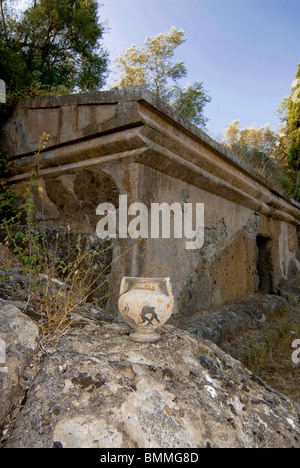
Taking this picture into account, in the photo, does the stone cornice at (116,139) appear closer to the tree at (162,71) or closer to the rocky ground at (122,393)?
the rocky ground at (122,393)

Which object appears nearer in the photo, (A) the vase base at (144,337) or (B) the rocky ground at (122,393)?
(B) the rocky ground at (122,393)

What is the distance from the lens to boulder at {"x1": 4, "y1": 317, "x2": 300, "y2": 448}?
94cm

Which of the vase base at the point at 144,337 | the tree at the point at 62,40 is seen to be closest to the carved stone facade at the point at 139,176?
the vase base at the point at 144,337

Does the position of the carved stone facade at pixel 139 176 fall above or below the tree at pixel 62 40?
below

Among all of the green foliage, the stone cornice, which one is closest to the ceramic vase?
the stone cornice

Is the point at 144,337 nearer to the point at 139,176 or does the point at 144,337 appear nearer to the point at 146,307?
the point at 146,307

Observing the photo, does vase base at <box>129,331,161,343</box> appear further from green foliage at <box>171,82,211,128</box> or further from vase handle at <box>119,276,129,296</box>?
green foliage at <box>171,82,211,128</box>

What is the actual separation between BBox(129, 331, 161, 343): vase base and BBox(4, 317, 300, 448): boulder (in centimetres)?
2

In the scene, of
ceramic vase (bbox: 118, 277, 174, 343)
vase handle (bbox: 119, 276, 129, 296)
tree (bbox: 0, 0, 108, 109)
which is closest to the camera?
ceramic vase (bbox: 118, 277, 174, 343)

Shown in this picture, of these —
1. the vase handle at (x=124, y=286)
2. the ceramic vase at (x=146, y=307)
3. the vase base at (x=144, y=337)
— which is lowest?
the vase base at (x=144, y=337)

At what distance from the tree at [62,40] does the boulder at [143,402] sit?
7652mm

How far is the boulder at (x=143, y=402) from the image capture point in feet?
3.08
